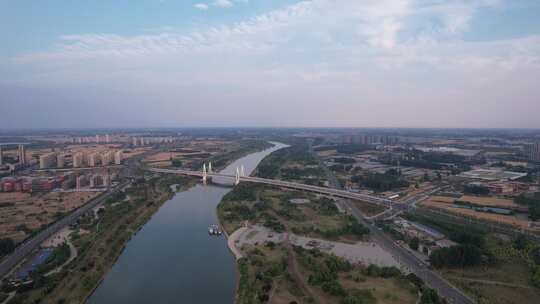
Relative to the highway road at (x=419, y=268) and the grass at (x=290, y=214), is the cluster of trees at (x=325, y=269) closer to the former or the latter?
the highway road at (x=419, y=268)

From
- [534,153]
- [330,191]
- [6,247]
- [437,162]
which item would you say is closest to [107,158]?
[330,191]

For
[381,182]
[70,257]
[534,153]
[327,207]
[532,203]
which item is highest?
[534,153]

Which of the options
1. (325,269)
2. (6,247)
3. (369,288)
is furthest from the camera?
(6,247)

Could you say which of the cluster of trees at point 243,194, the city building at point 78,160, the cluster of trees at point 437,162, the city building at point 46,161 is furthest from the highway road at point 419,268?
the city building at point 46,161

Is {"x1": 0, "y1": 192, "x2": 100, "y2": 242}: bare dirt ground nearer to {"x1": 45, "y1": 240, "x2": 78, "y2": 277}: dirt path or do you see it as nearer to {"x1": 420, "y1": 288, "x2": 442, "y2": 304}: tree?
{"x1": 45, "y1": 240, "x2": 78, "y2": 277}: dirt path

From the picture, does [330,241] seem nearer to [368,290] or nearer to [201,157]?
[368,290]

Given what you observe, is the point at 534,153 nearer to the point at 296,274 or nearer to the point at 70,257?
the point at 296,274
